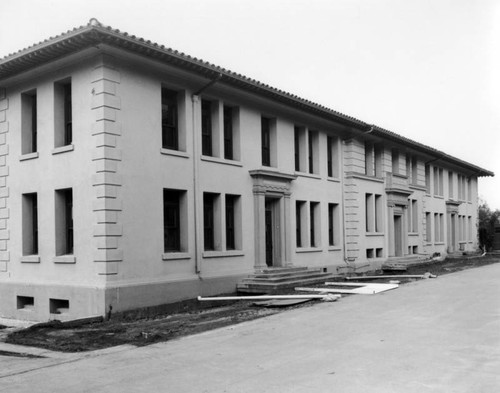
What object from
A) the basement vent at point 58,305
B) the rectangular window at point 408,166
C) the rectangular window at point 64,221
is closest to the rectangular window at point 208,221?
the rectangular window at point 64,221

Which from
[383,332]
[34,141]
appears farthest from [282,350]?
[34,141]

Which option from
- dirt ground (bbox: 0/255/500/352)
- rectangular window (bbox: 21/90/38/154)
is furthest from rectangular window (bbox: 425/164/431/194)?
rectangular window (bbox: 21/90/38/154)

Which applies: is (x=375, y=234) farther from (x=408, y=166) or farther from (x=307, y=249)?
(x=408, y=166)

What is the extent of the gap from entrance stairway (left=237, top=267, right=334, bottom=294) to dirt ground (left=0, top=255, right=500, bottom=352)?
6.09 feet

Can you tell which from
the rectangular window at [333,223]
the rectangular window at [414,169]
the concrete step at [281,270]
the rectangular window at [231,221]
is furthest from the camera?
the rectangular window at [414,169]

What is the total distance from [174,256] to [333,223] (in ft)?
34.9

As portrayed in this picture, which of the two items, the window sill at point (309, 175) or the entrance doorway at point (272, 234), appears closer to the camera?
the entrance doorway at point (272, 234)

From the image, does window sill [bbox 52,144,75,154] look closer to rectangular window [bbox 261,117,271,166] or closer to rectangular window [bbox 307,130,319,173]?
rectangular window [bbox 261,117,271,166]

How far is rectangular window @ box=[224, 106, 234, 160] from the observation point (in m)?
18.4

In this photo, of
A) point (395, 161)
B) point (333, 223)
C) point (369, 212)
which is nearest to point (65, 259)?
point (333, 223)

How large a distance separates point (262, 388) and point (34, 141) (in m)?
12.5

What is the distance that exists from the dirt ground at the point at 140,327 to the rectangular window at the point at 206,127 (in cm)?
488

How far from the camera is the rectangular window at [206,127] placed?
57.0 ft

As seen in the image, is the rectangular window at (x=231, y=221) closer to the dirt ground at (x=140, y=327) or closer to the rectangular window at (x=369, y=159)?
the dirt ground at (x=140, y=327)
